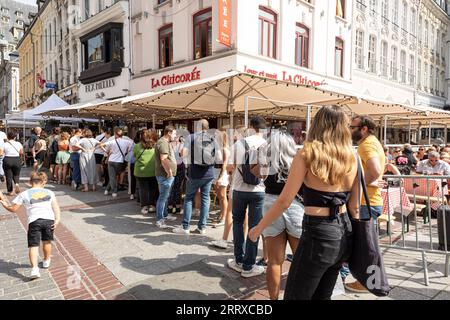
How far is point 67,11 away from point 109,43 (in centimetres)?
860

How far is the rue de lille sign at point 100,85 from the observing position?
18312 mm

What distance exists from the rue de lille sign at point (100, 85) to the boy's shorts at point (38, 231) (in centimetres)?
1583

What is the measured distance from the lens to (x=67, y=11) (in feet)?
76.3

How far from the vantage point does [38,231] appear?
12.1 feet

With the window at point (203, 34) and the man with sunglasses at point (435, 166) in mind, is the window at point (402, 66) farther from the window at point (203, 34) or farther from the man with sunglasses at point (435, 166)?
the man with sunglasses at point (435, 166)

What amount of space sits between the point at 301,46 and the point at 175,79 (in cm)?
659

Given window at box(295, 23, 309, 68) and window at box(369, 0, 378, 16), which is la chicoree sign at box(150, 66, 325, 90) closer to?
window at box(295, 23, 309, 68)

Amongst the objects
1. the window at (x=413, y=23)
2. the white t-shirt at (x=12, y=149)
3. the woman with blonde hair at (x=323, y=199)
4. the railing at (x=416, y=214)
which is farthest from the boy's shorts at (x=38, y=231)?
the window at (x=413, y=23)

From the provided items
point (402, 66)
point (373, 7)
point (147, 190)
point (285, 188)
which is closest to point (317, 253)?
point (285, 188)

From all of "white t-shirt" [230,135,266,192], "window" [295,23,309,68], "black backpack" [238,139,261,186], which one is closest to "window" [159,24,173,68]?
"window" [295,23,309,68]

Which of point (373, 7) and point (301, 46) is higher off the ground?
point (373, 7)

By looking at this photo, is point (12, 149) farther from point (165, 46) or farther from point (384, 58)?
point (384, 58)

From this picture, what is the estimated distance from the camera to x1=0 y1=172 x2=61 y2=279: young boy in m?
3.66

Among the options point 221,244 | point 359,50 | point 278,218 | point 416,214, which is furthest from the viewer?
point 359,50
